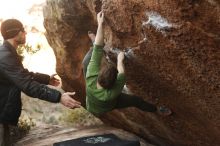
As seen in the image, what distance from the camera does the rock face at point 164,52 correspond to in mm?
4938

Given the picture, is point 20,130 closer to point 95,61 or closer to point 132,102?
point 132,102

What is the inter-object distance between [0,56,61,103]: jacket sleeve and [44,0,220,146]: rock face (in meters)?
1.18

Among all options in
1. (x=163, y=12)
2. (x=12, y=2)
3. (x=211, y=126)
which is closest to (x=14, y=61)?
(x=163, y=12)

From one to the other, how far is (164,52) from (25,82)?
2.15 meters

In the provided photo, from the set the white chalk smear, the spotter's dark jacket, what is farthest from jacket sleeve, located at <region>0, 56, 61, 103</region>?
the white chalk smear

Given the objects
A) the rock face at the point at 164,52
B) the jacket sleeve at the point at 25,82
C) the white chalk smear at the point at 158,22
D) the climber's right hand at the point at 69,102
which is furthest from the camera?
the jacket sleeve at the point at 25,82

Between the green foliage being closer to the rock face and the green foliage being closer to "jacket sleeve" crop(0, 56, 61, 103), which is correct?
the rock face

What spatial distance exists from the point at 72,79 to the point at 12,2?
11.7 m

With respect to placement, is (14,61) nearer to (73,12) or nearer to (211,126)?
(73,12)

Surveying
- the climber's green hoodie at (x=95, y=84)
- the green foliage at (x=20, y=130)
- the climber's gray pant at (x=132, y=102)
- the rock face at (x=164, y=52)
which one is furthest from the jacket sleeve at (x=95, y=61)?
the green foliage at (x=20, y=130)

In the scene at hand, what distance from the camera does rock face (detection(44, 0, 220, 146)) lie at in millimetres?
4938

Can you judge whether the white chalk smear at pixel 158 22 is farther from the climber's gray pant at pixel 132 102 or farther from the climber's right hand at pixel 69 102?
the climber's gray pant at pixel 132 102

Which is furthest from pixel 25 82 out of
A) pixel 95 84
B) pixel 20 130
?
pixel 20 130

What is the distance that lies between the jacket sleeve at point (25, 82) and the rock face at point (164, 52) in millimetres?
1175
